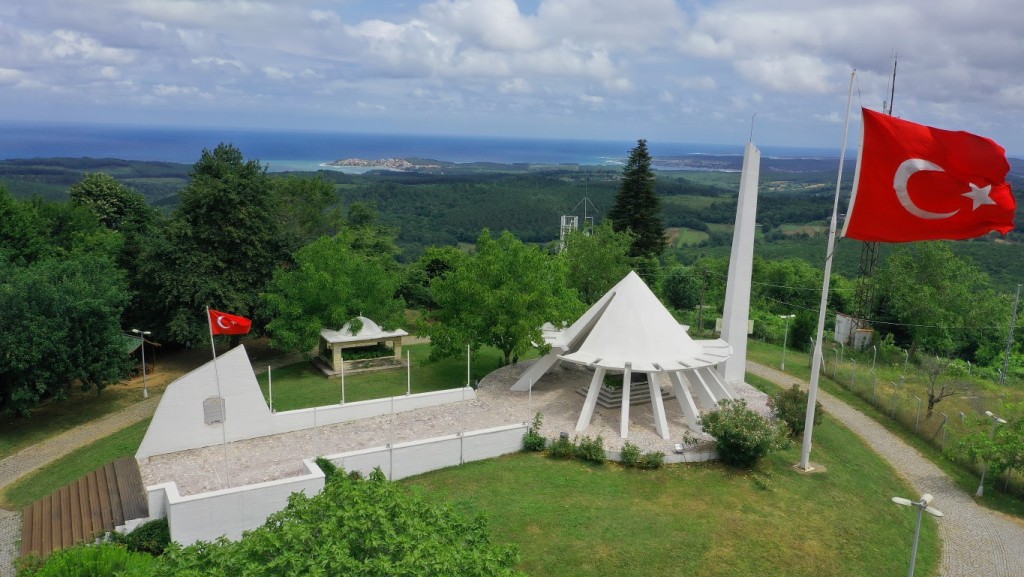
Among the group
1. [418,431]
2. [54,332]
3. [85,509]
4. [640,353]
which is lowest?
[85,509]

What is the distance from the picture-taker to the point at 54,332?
64.3 feet

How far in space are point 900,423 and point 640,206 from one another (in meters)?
25.7

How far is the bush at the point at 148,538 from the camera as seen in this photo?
1348cm

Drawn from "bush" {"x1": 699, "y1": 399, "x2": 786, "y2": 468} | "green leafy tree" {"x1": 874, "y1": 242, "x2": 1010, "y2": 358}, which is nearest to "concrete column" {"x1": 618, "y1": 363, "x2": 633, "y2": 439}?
"bush" {"x1": 699, "y1": 399, "x2": 786, "y2": 468}

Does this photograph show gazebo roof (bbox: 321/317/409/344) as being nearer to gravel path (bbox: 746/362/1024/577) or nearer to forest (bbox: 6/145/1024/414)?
forest (bbox: 6/145/1024/414)

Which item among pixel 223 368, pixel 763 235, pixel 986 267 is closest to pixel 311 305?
pixel 223 368

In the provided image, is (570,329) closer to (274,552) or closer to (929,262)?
(274,552)

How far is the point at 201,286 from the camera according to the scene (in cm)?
2527

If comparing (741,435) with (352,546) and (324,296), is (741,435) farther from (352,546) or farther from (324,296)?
(324,296)

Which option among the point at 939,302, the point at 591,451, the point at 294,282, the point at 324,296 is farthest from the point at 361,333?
the point at 939,302

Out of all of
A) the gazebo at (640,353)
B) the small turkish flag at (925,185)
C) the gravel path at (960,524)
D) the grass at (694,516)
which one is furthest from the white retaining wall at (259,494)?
the gravel path at (960,524)

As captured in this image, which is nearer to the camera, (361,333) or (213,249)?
(361,333)

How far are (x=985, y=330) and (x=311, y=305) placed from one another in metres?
33.6

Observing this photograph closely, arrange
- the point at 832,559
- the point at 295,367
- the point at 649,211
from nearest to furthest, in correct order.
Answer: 1. the point at 832,559
2. the point at 295,367
3. the point at 649,211
